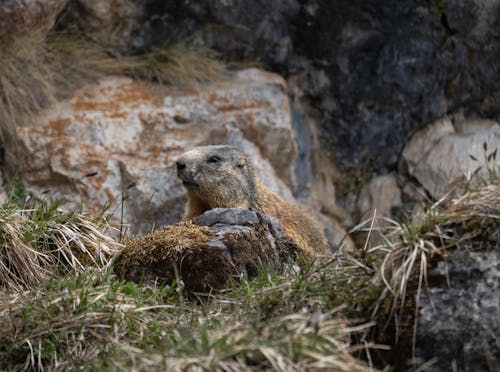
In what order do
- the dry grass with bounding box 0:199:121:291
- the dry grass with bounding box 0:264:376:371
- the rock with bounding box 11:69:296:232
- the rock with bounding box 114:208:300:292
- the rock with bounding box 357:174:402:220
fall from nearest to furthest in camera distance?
the dry grass with bounding box 0:264:376:371
the rock with bounding box 114:208:300:292
the dry grass with bounding box 0:199:121:291
the rock with bounding box 11:69:296:232
the rock with bounding box 357:174:402:220

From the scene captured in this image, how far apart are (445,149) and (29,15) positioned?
611 centimetres

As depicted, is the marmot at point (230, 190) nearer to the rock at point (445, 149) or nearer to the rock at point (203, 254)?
the rock at point (203, 254)

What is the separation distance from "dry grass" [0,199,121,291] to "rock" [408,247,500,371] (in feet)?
8.80

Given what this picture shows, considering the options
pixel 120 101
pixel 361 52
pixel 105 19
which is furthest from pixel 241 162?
pixel 361 52

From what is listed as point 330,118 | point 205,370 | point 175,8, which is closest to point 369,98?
point 330,118

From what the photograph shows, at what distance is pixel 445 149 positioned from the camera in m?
12.4

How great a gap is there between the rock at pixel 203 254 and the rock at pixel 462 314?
159 cm

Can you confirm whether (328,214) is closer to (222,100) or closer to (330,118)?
(330,118)

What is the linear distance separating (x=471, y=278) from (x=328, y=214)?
808cm

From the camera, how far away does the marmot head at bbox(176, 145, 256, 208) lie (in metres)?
8.15

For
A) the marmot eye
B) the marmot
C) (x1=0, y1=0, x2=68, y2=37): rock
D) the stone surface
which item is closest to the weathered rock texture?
the stone surface

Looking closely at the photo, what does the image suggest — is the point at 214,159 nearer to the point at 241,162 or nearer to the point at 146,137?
the point at 241,162

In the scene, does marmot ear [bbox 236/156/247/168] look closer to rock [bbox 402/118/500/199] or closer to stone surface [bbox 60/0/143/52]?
stone surface [bbox 60/0/143/52]

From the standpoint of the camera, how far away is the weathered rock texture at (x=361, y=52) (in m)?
11.9
